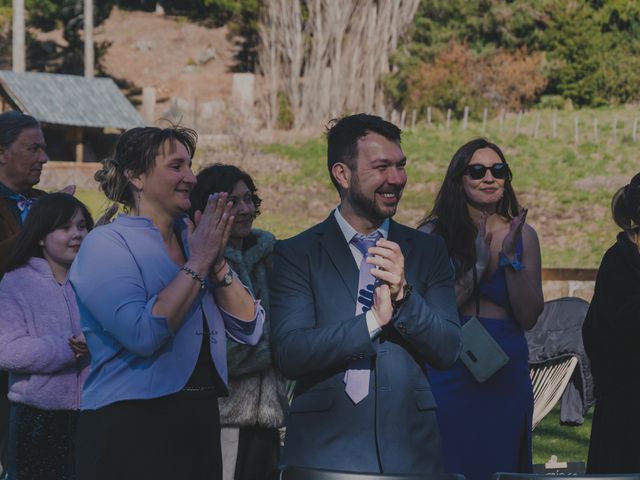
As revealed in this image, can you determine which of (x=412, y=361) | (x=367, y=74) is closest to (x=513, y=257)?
(x=412, y=361)

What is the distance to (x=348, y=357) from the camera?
3520 millimetres

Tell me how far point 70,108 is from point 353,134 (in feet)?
122

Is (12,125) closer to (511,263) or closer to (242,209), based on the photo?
(242,209)

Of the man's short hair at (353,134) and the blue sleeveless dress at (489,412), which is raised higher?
the man's short hair at (353,134)

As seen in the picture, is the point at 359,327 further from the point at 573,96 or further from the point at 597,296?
the point at 573,96

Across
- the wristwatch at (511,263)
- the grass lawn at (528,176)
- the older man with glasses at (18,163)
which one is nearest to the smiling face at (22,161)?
the older man with glasses at (18,163)

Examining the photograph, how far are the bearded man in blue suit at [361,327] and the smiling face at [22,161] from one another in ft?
8.84

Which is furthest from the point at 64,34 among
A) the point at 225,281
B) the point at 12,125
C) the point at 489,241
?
the point at 225,281

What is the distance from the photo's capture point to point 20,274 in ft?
16.8

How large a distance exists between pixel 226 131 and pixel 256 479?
3953 centimetres

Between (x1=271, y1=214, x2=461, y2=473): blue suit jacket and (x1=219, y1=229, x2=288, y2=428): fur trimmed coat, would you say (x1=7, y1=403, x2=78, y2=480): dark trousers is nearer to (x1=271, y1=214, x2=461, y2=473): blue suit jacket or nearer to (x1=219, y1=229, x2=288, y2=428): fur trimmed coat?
(x1=219, y1=229, x2=288, y2=428): fur trimmed coat

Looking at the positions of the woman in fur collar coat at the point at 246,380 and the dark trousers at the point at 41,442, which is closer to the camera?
the dark trousers at the point at 41,442

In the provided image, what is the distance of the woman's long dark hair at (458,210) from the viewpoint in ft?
17.0

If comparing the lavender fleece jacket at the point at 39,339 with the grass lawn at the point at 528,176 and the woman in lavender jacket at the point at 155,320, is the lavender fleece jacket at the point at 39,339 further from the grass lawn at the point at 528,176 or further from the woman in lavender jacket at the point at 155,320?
the grass lawn at the point at 528,176
